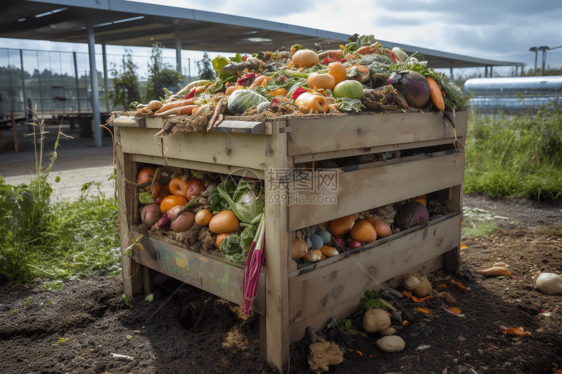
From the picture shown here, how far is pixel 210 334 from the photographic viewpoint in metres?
2.74

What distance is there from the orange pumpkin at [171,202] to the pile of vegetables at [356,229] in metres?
0.99

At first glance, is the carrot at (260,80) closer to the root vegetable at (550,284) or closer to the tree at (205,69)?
the root vegetable at (550,284)

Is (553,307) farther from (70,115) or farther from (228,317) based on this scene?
(70,115)

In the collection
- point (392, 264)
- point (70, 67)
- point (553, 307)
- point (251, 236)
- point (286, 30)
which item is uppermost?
point (286, 30)

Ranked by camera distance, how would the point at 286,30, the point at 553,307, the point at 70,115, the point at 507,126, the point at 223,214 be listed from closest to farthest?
the point at 223,214, the point at 553,307, the point at 507,126, the point at 286,30, the point at 70,115

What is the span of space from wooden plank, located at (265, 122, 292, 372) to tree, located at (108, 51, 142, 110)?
11608mm

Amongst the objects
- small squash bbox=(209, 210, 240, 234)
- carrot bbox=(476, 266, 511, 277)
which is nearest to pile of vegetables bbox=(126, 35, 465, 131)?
small squash bbox=(209, 210, 240, 234)

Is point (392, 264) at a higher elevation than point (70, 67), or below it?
below

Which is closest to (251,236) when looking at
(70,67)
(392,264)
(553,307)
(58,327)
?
(392,264)

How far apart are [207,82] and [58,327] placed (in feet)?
7.47

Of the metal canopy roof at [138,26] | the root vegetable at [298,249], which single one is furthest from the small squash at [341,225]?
the metal canopy roof at [138,26]

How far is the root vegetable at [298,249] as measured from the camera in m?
2.33

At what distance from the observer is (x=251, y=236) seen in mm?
2375

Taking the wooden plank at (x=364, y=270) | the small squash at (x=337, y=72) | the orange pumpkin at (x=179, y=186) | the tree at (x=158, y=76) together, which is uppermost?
the tree at (x=158, y=76)
